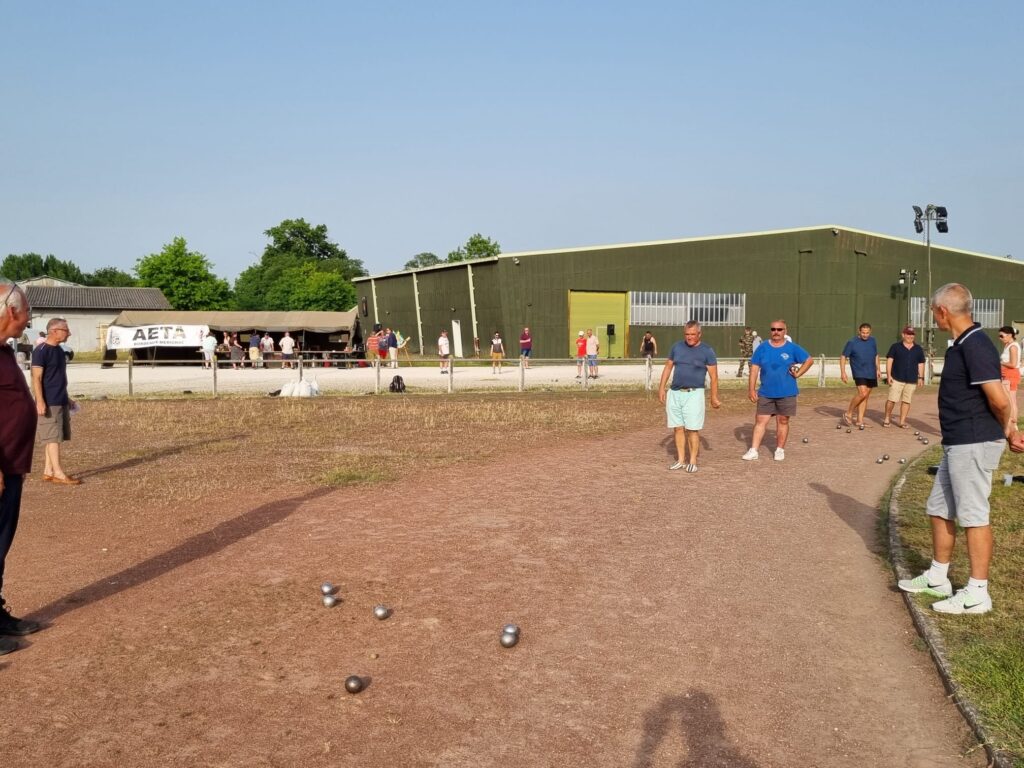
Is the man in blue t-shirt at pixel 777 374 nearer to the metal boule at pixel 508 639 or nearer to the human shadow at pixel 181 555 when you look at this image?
the human shadow at pixel 181 555

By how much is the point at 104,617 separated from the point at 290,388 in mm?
17840

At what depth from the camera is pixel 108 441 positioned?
1472 centimetres

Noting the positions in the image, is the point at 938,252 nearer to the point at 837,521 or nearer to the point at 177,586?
the point at 837,521

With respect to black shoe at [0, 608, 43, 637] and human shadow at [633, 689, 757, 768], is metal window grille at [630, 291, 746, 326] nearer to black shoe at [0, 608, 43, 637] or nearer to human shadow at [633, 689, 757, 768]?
black shoe at [0, 608, 43, 637]

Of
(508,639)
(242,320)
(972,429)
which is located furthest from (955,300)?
(242,320)

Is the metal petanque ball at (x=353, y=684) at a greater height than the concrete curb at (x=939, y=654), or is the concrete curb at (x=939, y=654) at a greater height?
the metal petanque ball at (x=353, y=684)

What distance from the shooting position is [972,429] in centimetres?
548

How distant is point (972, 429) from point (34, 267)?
134177 mm

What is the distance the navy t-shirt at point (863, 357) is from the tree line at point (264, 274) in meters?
72.3

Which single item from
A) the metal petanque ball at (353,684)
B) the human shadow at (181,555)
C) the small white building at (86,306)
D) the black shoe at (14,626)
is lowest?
the metal petanque ball at (353,684)

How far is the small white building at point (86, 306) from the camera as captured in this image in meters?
68.7

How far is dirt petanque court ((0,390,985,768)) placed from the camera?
4020 mm

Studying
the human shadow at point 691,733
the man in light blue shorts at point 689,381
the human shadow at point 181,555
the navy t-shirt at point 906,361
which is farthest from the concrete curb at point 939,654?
the navy t-shirt at point 906,361

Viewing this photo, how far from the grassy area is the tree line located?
7923cm
